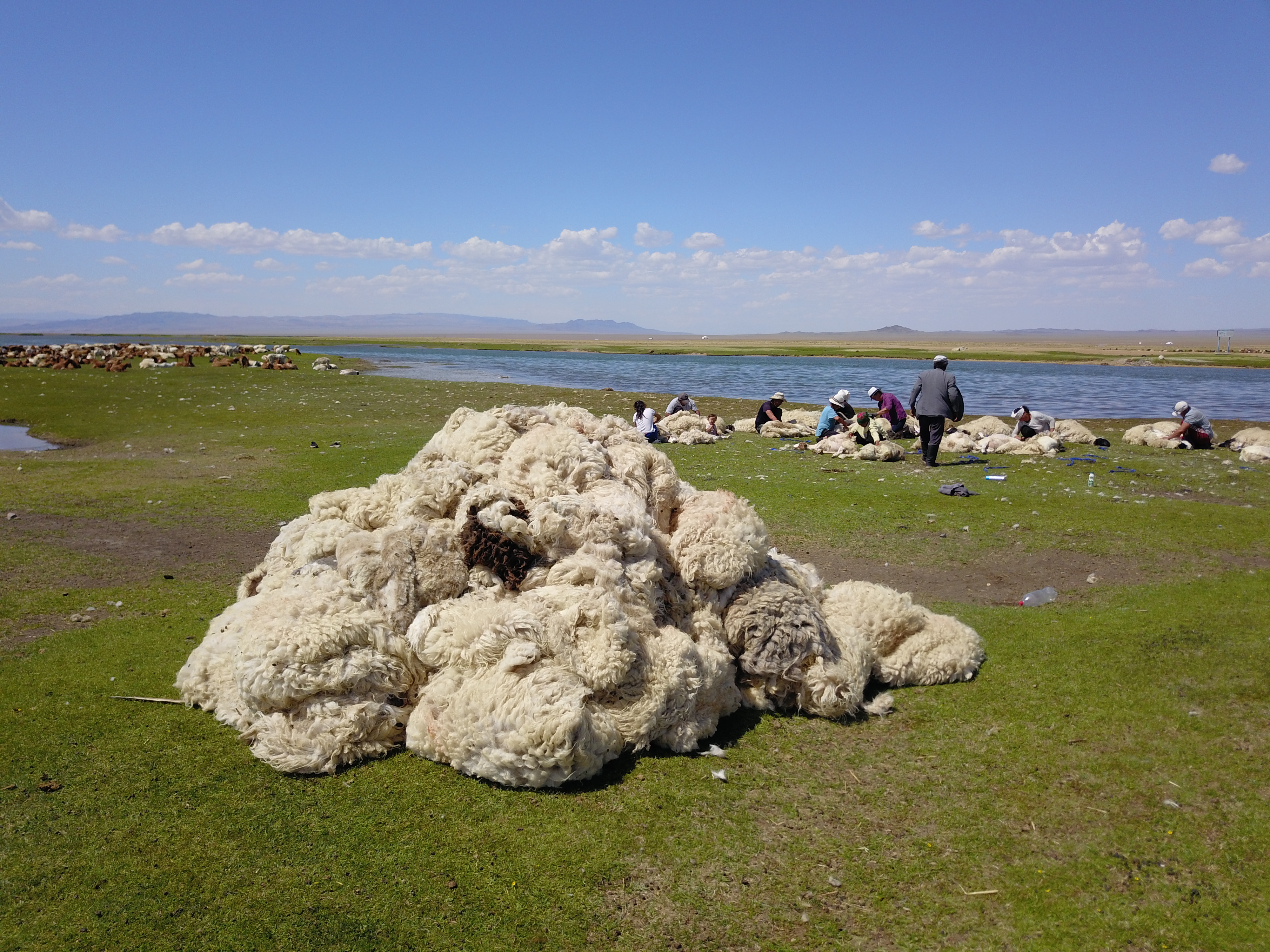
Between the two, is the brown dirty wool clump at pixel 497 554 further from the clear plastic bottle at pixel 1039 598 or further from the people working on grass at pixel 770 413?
the people working on grass at pixel 770 413

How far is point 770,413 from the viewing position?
21047 mm

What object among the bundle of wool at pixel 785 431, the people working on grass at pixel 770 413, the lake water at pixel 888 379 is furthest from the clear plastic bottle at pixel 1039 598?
the lake water at pixel 888 379

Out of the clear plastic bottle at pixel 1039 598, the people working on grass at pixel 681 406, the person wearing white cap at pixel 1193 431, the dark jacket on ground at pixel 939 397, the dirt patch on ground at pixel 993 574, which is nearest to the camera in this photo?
the clear plastic bottle at pixel 1039 598

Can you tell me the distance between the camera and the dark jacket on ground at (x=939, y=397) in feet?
50.4

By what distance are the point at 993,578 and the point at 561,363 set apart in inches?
2329

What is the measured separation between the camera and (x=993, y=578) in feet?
27.7

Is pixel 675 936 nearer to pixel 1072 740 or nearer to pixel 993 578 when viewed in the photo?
pixel 1072 740

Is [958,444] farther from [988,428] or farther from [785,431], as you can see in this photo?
[785,431]

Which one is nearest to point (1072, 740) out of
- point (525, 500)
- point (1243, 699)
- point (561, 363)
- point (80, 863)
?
point (1243, 699)

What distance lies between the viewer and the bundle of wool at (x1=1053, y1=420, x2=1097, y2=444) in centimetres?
1912

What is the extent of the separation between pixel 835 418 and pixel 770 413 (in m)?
2.50

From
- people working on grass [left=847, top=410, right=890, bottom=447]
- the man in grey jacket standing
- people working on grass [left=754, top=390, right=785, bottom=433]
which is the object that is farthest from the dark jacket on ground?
people working on grass [left=754, top=390, right=785, bottom=433]

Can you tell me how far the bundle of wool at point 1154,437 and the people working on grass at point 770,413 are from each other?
28.6 feet

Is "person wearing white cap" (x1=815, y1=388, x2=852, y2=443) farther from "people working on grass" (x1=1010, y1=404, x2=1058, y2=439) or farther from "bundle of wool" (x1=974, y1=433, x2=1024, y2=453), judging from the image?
"people working on grass" (x1=1010, y1=404, x2=1058, y2=439)
